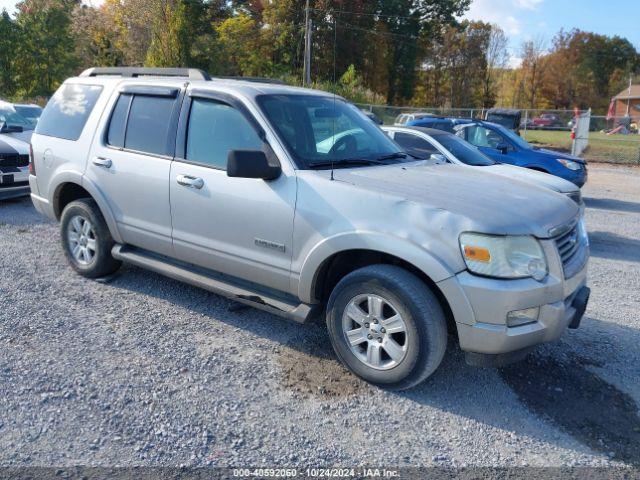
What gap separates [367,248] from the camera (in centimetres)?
358

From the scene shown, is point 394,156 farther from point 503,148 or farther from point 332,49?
point 332,49

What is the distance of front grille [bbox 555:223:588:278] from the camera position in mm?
3631

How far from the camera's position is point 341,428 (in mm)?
3330

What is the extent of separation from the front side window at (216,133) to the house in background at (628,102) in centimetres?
6621

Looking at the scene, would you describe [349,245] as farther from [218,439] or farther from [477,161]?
[477,161]

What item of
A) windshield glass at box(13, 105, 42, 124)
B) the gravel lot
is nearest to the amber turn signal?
the gravel lot

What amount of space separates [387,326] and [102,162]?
3.00 metres

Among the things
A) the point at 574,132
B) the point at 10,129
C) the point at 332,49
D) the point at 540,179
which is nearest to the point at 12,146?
the point at 10,129

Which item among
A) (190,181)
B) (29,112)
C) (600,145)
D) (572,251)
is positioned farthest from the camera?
(600,145)

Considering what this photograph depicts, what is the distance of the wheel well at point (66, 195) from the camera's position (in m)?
5.62

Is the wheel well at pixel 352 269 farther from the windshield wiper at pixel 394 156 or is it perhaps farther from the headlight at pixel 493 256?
the windshield wiper at pixel 394 156

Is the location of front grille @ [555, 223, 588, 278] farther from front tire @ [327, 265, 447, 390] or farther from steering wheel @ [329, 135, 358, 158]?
steering wheel @ [329, 135, 358, 158]

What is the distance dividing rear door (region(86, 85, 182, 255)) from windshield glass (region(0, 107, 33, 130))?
734cm

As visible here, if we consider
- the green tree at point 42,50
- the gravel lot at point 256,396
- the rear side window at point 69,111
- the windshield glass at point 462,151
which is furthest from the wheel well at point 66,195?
the green tree at point 42,50
